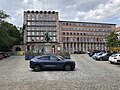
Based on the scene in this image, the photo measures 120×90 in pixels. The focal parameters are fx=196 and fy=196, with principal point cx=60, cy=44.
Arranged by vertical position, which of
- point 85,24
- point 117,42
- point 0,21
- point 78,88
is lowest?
point 78,88

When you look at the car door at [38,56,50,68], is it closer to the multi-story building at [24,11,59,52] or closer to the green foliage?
the green foliage

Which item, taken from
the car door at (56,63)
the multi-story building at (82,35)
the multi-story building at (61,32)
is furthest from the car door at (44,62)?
the multi-story building at (82,35)

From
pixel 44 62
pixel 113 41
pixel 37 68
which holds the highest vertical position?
pixel 113 41

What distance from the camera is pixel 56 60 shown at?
18.4 meters

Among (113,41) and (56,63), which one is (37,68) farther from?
(113,41)

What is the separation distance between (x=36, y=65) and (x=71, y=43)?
9026 centimetres

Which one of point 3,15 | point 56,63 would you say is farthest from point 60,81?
point 3,15

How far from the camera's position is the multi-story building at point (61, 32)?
97.1 meters

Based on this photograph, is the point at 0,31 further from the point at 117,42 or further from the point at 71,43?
the point at 71,43

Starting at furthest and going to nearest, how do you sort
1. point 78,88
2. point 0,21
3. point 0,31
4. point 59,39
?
point 59,39 < point 0,21 < point 0,31 < point 78,88

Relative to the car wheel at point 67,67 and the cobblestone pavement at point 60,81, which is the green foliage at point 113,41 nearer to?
the car wheel at point 67,67

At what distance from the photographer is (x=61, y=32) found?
105000 millimetres

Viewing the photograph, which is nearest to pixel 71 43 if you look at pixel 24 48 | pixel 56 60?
pixel 24 48

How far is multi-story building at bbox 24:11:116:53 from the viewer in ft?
319
